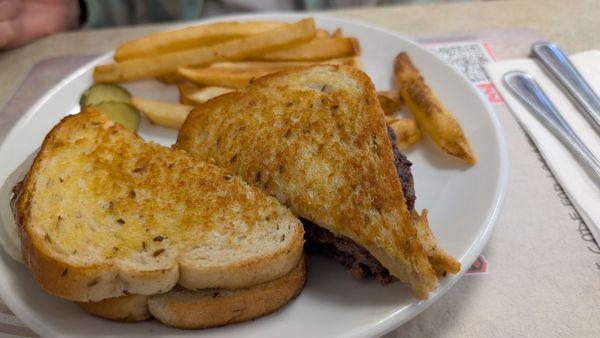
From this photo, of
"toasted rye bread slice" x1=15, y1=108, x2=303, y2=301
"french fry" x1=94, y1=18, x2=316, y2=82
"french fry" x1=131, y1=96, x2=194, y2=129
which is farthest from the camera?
"french fry" x1=94, y1=18, x2=316, y2=82

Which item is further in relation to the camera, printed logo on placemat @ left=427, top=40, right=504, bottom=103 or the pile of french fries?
printed logo on placemat @ left=427, top=40, right=504, bottom=103

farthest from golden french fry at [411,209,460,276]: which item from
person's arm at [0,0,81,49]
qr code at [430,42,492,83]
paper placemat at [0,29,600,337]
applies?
person's arm at [0,0,81,49]

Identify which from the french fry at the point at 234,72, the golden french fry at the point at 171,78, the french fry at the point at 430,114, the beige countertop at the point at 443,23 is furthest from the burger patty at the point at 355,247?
the beige countertop at the point at 443,23

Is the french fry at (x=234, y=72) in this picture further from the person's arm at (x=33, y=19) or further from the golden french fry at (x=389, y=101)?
the person's arm at (x=33, y=19)

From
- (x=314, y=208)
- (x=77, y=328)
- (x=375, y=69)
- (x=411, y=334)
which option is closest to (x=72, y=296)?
(x=77, y=328)

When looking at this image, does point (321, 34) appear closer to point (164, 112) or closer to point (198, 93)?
point (198, 93)

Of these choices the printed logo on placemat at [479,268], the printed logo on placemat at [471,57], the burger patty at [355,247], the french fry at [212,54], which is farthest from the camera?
the printed logo on placemat at [471,57]

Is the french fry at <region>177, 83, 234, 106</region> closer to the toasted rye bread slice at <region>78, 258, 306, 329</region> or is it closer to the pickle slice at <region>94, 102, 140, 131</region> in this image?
the pickle slice at <region>94, 102, 140, 131</region>
